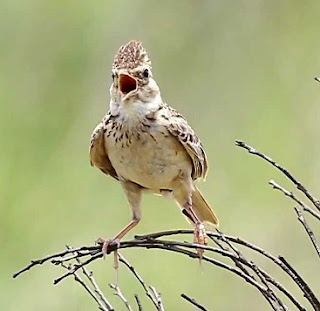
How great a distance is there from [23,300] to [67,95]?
0.52 m

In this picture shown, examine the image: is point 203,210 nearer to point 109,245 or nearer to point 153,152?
point 153,152

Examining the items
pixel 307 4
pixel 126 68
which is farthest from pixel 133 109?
pixel 307 4

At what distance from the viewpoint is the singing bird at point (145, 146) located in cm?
133

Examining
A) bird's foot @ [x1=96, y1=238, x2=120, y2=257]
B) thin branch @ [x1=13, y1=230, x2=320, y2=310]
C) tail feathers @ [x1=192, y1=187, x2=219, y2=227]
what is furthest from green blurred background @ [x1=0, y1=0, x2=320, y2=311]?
thin branch @ [x1=13, y1=230, x2=320, y2=310]

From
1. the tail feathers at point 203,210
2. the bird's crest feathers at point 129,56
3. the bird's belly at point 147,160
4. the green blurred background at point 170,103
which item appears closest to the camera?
the bird's crest feathers at point 129,56

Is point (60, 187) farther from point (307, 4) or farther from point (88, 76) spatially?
point (307, 4)

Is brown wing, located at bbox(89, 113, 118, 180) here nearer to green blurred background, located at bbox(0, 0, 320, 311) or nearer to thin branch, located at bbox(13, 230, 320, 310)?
thin branch, located at bbox(13, 230, 320, 310)

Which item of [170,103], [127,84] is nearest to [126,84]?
[127,84]

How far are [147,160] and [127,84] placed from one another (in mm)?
131

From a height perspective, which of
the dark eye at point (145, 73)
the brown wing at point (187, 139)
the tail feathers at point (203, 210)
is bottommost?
the tail feathers at point (203, 210)

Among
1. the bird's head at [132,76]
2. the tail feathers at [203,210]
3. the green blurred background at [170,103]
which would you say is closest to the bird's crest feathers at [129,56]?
the bird's head at [132,76]

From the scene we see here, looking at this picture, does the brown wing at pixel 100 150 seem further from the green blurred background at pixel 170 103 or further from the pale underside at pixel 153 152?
the green blurred background at pixel 170 103

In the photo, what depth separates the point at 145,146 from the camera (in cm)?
138

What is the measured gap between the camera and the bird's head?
126 cm
